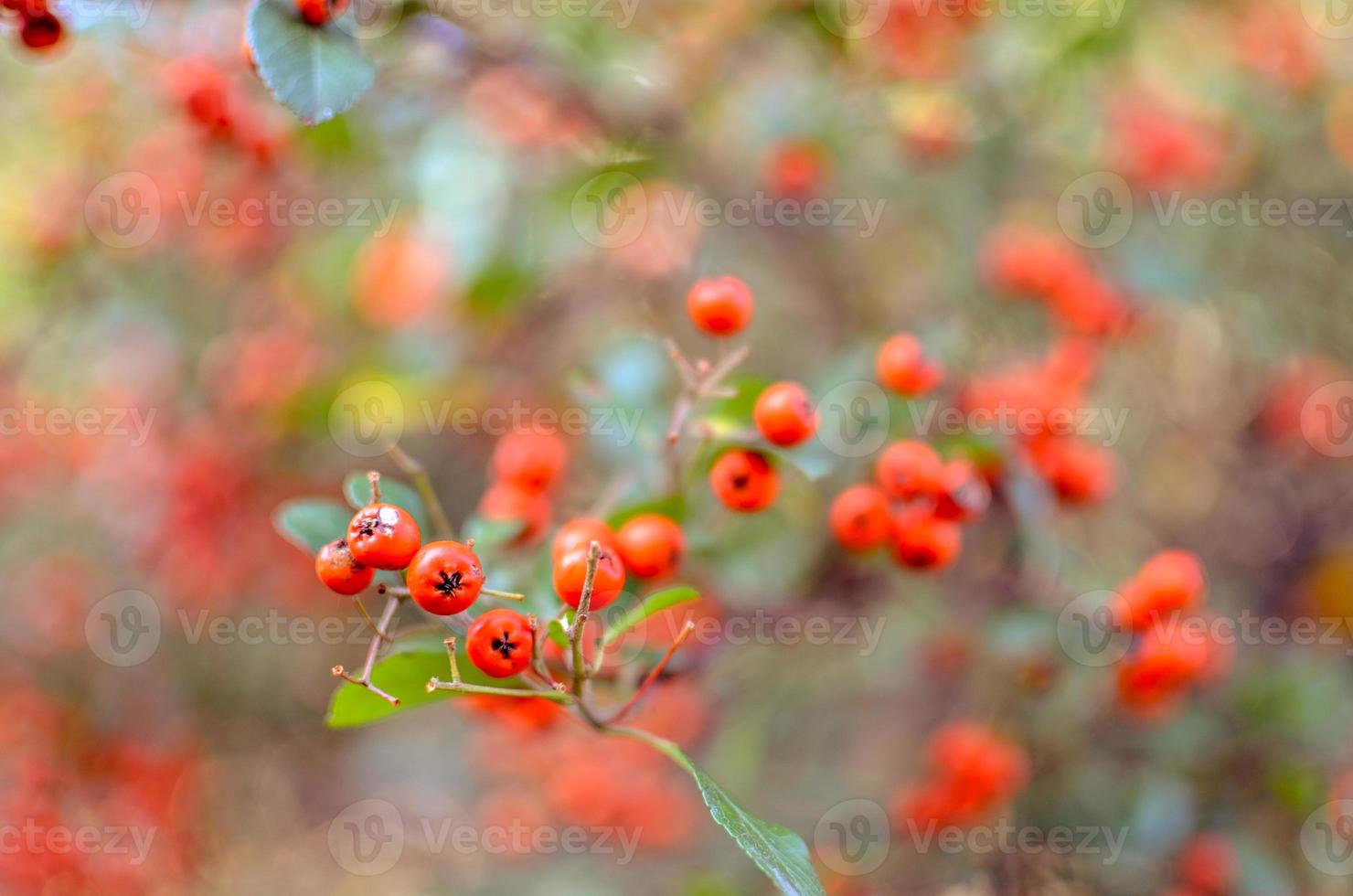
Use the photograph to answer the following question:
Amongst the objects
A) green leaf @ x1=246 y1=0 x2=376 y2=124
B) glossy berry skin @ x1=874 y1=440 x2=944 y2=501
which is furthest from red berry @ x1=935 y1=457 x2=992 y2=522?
green leaf @ x1=246 y1=0 x2=376 y2=124

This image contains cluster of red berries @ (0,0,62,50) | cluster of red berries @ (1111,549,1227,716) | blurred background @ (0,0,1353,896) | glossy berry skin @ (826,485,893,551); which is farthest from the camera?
blurred background @ (0,0,1353,896)

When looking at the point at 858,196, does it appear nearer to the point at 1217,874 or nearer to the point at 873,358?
the point at 873,358

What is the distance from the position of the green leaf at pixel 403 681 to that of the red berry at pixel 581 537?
7.2 inches

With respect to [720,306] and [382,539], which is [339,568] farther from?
[720,306]

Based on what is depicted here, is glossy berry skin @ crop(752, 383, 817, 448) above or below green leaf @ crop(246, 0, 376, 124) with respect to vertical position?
below

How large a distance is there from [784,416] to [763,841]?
0.56 meters

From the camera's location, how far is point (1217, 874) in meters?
2.02

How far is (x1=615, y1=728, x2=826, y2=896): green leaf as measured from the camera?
1084 mm

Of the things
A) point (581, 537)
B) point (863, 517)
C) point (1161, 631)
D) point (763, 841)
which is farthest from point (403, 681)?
point (1161, 631)

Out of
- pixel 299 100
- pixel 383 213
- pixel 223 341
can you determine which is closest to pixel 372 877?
pixel 223 341

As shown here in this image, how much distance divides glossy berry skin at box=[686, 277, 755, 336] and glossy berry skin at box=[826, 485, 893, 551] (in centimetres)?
33

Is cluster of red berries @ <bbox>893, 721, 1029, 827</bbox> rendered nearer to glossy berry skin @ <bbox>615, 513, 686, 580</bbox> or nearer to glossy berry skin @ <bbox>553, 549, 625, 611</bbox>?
glossy berry skin @ <bbox>615, 513, 686, 580</bbox>

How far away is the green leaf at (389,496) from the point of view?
133 centimetres

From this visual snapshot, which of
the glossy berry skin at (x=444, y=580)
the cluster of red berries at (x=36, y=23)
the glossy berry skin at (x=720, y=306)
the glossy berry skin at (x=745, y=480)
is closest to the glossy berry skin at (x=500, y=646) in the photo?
the glossy berry skin at (x=444, y=580)
